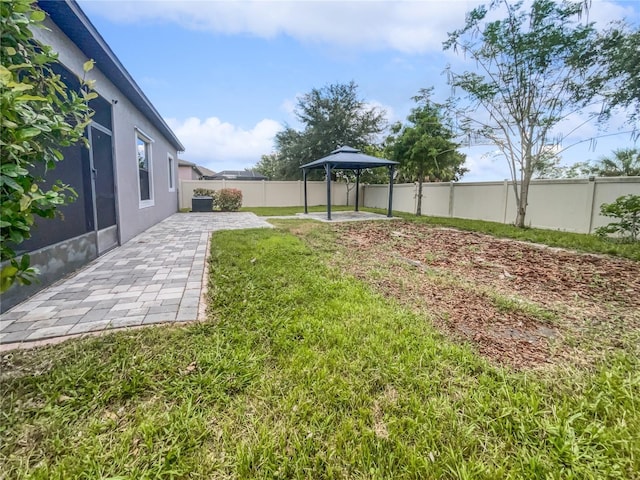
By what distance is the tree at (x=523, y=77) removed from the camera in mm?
7562

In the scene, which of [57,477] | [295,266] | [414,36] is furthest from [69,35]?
[414,36]

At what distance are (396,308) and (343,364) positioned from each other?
110 cm

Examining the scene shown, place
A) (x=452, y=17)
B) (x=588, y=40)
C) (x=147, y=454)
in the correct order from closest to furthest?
(x=147, y=454), (x=588, y=40), (x=452, y=17)

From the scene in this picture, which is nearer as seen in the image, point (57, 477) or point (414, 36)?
point (57, 477)

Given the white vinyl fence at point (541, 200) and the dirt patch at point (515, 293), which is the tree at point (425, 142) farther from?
the dirt patch at point (515, 293)

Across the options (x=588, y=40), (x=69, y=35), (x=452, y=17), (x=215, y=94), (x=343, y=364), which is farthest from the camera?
(x=215, y=94)

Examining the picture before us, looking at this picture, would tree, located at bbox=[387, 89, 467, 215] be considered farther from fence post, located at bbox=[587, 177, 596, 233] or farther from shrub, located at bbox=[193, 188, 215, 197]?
shrub, located at bbox=[193, 188, 215, 197]

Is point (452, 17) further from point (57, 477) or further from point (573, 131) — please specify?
point (57, 477)

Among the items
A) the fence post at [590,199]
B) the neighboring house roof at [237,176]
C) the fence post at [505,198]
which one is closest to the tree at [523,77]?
the fence post at [505,198]

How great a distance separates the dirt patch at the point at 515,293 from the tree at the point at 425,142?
5608 millimetres

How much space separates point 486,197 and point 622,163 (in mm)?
5534

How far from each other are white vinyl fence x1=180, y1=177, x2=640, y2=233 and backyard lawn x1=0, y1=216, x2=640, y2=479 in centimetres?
568

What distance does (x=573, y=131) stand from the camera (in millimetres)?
8070

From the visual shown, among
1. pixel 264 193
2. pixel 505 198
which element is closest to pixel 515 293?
pixel 505 198
